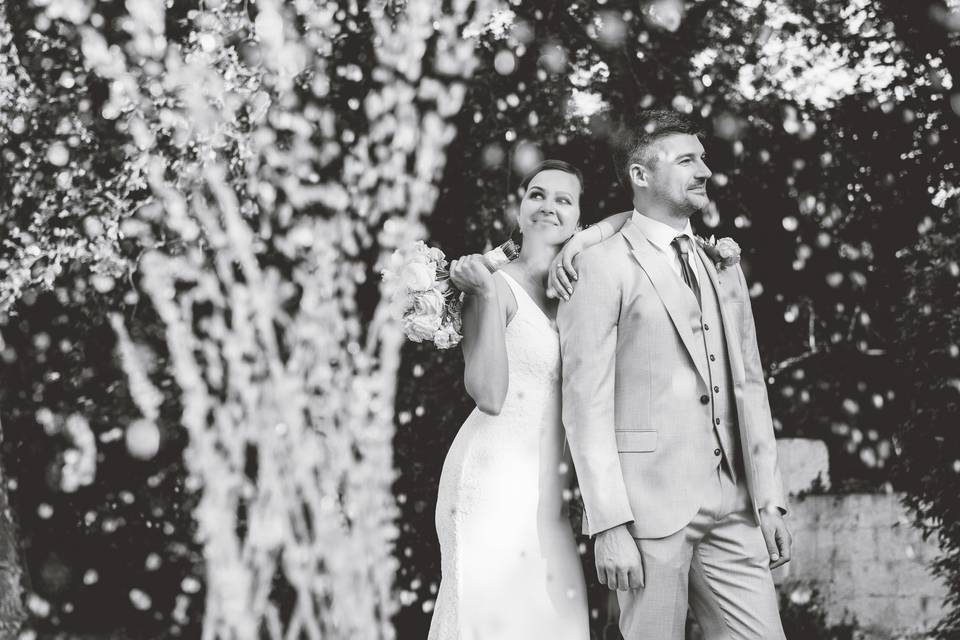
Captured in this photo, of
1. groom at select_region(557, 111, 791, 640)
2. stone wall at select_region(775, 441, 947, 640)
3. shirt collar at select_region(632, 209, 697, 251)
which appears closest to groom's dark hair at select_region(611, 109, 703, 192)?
groom at select_region(557, 111, 791, 640)

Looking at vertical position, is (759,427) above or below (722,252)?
below

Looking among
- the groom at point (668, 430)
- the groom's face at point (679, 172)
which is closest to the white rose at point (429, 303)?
the groom at point (668, 430)

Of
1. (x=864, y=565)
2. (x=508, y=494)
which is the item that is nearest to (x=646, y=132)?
(x=508, y=494)

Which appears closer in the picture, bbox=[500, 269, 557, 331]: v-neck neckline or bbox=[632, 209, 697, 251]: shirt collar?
bbox=[632, 209, 697, 251]: shirt collar

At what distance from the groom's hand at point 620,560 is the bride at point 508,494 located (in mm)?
467

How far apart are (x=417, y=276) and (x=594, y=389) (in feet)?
2.23

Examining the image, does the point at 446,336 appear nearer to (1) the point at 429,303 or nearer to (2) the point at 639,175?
(1) the point at 429,303

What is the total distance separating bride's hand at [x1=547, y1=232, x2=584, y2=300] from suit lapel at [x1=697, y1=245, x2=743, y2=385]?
35cm

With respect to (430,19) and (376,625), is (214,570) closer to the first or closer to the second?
(376,625)

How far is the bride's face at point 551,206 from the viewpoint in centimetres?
322

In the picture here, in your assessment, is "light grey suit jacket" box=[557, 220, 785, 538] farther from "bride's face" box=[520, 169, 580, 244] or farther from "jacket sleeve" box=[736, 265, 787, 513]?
"bride's face" box=[520, 169, 580, 244]

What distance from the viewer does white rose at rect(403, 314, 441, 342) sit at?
9.82 feet

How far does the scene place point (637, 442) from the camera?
2.67m

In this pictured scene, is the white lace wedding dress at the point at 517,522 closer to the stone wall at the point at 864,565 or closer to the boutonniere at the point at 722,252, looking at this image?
the boutonniere at the point at 722,252
